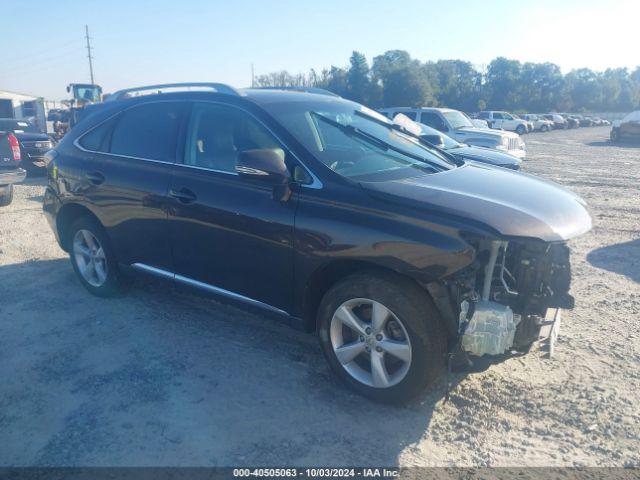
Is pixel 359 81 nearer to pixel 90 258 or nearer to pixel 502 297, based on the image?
pixel 90 258

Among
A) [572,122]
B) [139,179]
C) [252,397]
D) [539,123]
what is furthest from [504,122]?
[252,397]

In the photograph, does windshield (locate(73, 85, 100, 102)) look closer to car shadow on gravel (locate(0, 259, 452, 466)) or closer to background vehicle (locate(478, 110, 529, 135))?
car shadow on gravel (locate(0, 259, 452, 466))

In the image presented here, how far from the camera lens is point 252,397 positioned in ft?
10.7

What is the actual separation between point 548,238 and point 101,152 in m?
3.81

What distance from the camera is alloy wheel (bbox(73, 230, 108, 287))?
15.7ft

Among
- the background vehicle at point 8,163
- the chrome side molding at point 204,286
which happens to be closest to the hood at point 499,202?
the chrome side molding at point 204,286

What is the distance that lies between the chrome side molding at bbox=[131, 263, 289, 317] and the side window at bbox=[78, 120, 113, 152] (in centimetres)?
118

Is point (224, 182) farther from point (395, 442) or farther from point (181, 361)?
point (395, 442)

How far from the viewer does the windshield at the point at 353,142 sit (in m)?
3.48

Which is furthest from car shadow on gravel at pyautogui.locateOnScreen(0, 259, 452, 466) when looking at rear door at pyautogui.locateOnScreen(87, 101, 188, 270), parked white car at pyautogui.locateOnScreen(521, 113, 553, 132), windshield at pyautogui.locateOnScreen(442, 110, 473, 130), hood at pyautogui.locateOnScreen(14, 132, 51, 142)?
parked white car at pyautogui.locateOnScreen(521, 113, 553, 132)

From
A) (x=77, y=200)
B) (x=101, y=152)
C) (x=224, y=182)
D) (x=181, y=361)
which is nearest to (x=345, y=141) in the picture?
(x=224, y=182)

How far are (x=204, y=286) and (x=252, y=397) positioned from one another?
101cm

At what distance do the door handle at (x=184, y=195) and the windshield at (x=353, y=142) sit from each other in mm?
852

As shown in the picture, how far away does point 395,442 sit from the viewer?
285 cm
